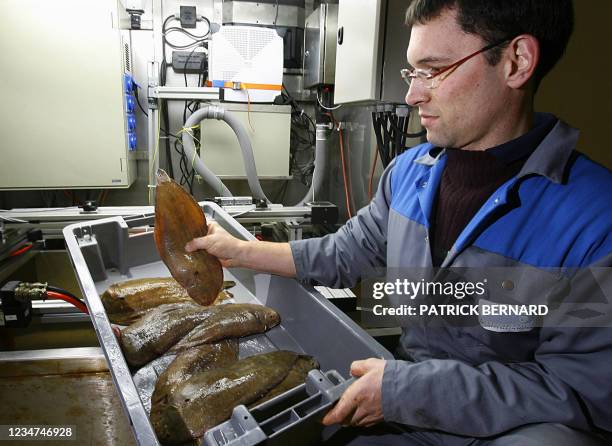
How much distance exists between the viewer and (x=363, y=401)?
0.91m

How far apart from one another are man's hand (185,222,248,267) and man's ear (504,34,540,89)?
36.7 inches

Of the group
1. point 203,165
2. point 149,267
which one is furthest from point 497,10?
point 203,165

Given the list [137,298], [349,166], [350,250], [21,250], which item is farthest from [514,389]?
[349,166]

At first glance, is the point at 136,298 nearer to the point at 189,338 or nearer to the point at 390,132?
the point at 189,338

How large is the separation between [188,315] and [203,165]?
187 cm

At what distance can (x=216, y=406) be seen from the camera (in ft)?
3.38

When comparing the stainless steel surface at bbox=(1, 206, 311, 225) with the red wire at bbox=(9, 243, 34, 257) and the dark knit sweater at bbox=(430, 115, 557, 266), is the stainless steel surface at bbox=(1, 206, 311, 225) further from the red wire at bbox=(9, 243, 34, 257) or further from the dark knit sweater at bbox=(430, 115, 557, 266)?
the dark knit sweater at bbox=(430, 115, 557, 266)

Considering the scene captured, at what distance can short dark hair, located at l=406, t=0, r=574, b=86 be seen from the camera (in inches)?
37.1

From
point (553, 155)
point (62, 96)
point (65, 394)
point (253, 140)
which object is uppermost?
point (62, 96)

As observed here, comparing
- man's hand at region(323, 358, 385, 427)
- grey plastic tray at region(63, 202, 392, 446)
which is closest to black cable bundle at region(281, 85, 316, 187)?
grey plastic tray at region(63, 202, 392, 446)

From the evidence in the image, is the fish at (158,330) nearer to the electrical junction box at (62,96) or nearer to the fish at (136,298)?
the fish at (136,298)

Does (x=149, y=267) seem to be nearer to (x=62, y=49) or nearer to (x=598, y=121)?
(x=62, y=49)

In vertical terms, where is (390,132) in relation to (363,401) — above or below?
above

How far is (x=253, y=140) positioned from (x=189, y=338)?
86.3 inches
